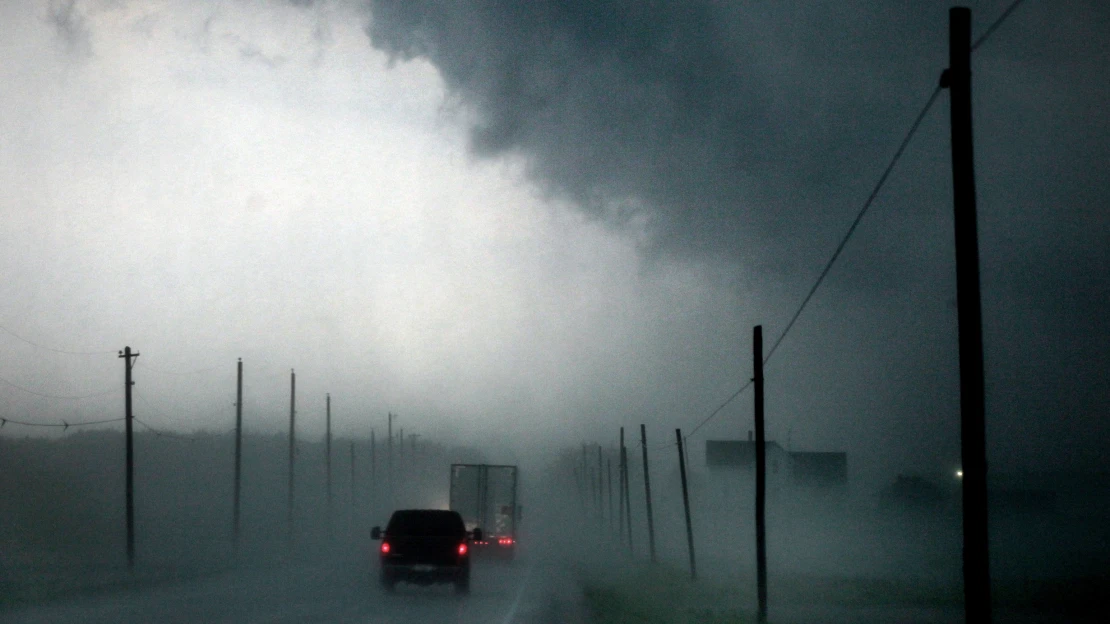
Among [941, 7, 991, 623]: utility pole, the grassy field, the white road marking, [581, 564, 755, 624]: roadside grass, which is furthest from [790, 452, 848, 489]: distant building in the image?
[941, 7, 991, 623]: utility pole

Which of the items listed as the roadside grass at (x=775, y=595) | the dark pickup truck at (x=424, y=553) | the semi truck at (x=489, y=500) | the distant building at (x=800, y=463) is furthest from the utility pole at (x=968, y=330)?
the distant building at (x=800, y=463)

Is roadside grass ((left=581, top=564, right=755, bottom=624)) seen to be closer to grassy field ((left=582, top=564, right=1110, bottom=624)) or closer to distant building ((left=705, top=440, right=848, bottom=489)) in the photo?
grassy field ((left=582, top=564, right=1110, bottom=624))

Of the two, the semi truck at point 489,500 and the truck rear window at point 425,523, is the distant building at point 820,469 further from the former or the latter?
the truck rear window at point 425,523

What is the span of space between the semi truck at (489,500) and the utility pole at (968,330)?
39388 millimetres

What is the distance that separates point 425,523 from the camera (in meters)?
31.5

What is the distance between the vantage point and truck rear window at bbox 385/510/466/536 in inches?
1232

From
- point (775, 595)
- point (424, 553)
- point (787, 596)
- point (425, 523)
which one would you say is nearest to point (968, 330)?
point (424, 553)

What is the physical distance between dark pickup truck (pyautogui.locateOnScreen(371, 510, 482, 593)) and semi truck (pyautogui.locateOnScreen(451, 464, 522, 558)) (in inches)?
795

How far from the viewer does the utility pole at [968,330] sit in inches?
511

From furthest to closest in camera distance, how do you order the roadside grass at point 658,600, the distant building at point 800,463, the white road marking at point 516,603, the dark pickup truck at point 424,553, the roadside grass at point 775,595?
the distant building at point 800,463
the dark pickup truck at point 424,553
the roadside grass at point 775,595
the roadside grass at point 658,600
the white road marking at point 516,603

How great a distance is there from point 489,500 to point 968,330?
4030 cm

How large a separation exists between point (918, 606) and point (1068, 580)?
69.9 feet

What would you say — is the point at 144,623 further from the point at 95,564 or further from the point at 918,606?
the point at 95,564

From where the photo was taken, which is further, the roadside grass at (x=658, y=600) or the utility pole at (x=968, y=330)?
the roadside grass at (x=658, y=600)
